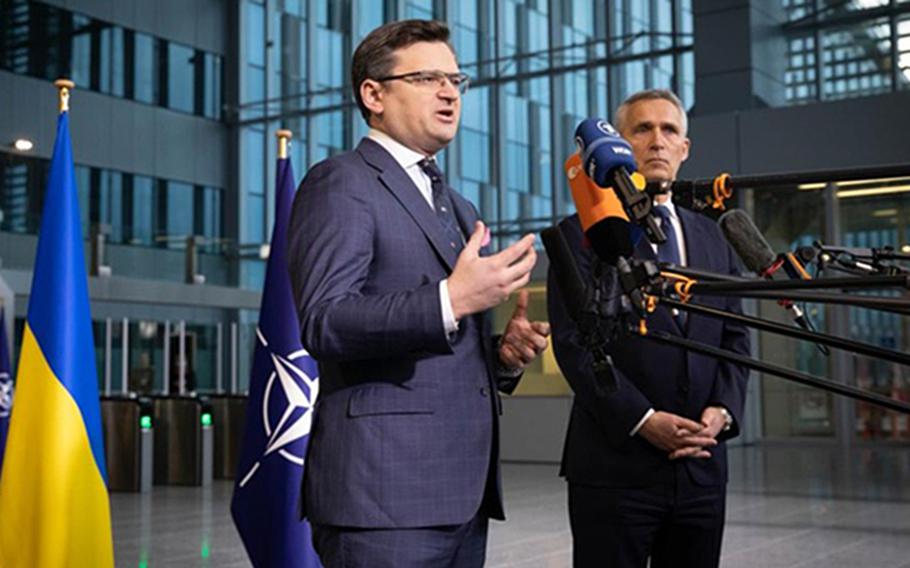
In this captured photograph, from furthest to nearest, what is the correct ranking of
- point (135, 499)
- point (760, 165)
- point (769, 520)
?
point (760, 165)
point (135, 499)
point (769, 520)

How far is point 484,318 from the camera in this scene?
2.31 metres

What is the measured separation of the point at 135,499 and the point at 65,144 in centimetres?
730

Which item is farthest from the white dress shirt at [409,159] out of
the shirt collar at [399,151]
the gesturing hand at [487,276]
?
the gesturing hand at [487,276]

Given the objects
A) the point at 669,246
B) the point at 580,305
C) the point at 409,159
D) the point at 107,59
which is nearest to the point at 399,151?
the point at 409,159

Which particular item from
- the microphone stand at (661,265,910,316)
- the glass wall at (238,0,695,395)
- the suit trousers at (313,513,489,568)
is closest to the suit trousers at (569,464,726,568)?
the suit trousers at (313,513,489,568)

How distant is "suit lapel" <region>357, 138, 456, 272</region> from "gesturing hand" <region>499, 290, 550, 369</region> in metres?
0.16

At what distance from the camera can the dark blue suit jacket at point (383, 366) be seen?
1997 mm

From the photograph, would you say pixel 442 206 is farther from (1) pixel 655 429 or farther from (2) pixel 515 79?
(2) pixel 515 79

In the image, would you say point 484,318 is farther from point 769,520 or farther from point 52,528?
point 769,520

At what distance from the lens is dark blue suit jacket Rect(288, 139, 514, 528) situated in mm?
1997

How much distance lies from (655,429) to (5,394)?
5.87m

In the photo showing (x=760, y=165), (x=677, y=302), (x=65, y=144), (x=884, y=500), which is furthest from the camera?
(x=760, y=165)

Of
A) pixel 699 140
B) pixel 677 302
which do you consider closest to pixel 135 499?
pixel 699 140

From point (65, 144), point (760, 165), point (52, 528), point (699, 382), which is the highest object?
point (760, 165)
